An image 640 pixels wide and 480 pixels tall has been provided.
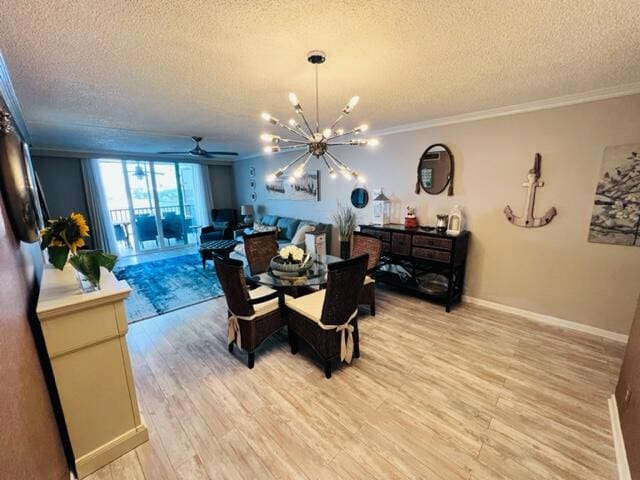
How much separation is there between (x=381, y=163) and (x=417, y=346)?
2.68 meters

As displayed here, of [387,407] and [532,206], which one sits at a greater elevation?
[532,206]

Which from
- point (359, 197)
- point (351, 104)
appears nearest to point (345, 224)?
point (359, 197)

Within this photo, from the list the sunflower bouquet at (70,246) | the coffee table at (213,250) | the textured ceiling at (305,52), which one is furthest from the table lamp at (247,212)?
the sunflower bouquet at (70,246)

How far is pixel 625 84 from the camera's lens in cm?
229

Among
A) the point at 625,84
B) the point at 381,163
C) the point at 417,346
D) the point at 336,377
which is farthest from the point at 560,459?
the point at 381,163

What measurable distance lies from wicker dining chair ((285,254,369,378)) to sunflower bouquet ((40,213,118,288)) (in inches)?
54.8

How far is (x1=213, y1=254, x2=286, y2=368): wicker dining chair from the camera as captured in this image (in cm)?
218

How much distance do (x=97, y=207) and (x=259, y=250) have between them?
15.9 ft

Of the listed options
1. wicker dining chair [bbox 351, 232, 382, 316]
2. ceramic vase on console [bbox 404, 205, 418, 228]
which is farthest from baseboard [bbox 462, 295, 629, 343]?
wicker dining chair [bbox 351, 232, 382, 316]

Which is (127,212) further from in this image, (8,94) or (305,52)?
(305,52)

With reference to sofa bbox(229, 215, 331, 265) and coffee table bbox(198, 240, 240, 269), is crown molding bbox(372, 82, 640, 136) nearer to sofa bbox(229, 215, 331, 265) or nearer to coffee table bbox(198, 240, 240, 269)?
sofa bbox(229, 215, 331, 265)

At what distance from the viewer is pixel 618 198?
2490mm

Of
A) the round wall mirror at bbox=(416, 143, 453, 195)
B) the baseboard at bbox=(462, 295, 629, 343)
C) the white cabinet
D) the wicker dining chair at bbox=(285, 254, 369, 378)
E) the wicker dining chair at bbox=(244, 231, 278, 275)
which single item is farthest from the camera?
the round wall mirror at bbox=(416, 143, 453, 195)

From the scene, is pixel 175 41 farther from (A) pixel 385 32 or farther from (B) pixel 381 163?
(B) pixel 381 163
